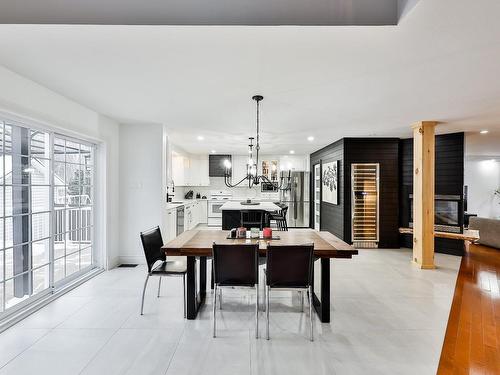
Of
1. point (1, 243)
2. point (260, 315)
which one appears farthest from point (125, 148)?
point (260, 315)

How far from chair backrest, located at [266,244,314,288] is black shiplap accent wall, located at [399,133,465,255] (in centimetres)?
443

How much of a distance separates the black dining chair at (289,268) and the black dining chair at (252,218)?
9.79 feet

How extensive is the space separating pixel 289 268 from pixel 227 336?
845 mm

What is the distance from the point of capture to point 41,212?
304 cm

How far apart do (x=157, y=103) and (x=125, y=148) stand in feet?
5.07

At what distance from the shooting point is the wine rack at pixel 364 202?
5.71 m

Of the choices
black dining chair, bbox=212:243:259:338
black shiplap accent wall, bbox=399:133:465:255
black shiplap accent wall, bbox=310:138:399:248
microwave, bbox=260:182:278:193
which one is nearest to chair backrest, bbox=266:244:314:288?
black dining chair, bbox=212:243:259:338

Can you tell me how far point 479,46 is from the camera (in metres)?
1.97

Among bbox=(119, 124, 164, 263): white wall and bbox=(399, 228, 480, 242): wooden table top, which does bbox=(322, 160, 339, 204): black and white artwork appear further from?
bbox=(119, 124, 164, 263): white wall

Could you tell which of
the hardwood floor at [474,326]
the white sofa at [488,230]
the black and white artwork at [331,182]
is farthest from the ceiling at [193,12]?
the white sofa at [488,230]

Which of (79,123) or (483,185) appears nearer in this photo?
(79,123)

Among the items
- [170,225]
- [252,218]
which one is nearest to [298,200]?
[252,218]

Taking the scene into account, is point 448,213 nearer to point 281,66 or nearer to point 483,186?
point 281,66

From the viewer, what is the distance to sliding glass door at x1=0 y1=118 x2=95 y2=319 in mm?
2666
